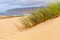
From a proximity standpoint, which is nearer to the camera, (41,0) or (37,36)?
(37,36)

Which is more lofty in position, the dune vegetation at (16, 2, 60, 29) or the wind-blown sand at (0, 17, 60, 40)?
the wind-blown sand at (0, 17, 60, 40)

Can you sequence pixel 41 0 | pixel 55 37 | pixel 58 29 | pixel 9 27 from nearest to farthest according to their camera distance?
pixel 55 37, pixel 58 29, pixel 9 27, pixel 41 0

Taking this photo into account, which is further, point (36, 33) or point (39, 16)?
point (39, 16)

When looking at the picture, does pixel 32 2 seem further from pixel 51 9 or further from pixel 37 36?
pixel 37 36

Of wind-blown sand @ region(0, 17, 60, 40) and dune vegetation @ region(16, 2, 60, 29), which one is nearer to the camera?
wind-blown sand @ region(0, 17, 60, 40)

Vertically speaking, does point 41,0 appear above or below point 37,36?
below

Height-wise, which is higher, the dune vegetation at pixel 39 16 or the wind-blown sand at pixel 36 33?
the wind-blown sand at pixel 36 33

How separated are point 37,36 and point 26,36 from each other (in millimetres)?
160

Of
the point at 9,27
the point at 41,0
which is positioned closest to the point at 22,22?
the point at 9,27

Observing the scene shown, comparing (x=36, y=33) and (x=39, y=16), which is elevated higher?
(x=36, y=33)

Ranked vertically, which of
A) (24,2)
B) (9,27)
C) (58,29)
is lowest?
(24,2)

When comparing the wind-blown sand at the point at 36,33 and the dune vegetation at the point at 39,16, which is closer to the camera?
the wind-blown sand at the point at 36,33

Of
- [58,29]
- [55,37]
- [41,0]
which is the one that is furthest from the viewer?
[41,0]

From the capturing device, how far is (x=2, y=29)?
3.60 metres
